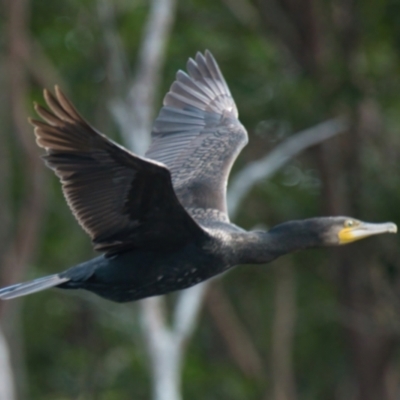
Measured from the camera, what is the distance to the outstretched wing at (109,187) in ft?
22.6

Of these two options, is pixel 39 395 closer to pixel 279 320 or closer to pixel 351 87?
pixel 279 320

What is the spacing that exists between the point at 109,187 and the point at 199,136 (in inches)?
97.8

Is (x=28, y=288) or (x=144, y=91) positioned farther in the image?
(x=144, y=91)

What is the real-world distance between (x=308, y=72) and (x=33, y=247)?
4.81 m

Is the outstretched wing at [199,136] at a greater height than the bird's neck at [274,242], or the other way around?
the outstretched wing at [199,136]

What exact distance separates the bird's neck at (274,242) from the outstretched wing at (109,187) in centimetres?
43

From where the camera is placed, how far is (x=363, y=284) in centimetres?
1930

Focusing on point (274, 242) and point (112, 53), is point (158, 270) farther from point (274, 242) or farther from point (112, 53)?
point (112, 53)

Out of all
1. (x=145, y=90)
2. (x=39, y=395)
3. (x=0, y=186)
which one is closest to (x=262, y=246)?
(x=145, y=90)

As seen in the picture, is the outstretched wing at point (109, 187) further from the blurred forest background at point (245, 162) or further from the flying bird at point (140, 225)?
the blurred forest background at point (245, 162)

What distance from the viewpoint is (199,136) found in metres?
9.66

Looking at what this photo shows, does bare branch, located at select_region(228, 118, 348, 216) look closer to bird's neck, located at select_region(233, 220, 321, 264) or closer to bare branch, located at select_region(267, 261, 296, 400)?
bare branch, located at select_region(267, 261, 296, 400)

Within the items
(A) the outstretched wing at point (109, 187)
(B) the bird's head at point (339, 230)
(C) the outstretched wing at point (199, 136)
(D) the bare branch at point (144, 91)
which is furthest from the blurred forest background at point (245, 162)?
(A) the outstretched wing at point (109, 187)

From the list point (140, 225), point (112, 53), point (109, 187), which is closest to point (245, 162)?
point (112, 53)
